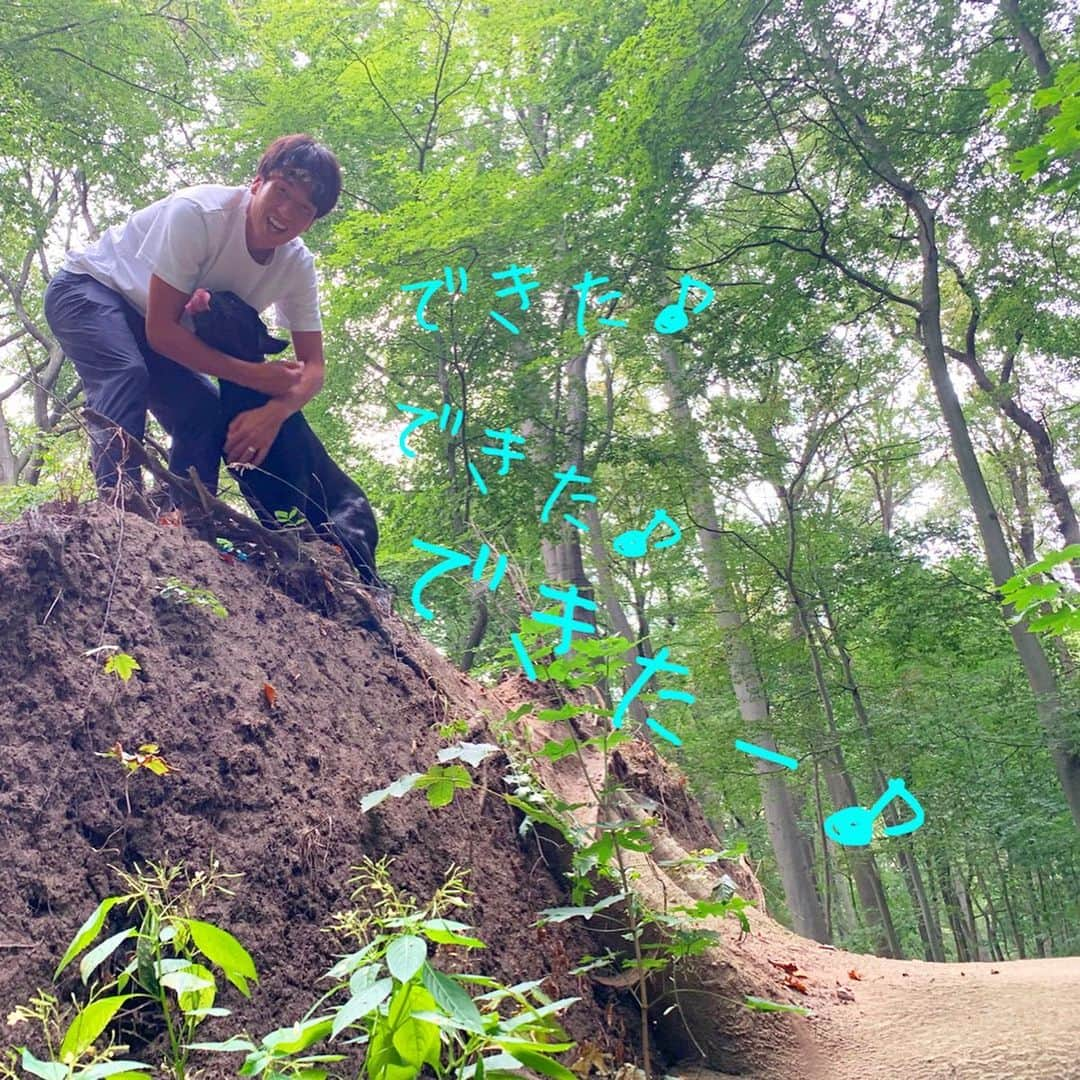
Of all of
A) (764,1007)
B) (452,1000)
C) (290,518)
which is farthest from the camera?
(290,518)

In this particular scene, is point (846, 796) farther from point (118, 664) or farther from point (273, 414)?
point (118, 664)

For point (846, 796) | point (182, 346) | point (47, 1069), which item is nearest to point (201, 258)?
point (182, 346)

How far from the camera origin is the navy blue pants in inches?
101

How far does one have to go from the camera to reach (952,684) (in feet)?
28.9

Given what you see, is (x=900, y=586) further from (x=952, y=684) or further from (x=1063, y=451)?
(x=1063, y=451)

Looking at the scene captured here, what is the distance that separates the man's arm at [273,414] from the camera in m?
2.89

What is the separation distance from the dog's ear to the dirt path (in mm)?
2605

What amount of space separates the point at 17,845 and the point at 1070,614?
2.84m

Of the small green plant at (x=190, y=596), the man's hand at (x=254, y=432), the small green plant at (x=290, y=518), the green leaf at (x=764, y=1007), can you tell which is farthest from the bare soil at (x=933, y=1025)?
the man's hand at (x=254, y=432)

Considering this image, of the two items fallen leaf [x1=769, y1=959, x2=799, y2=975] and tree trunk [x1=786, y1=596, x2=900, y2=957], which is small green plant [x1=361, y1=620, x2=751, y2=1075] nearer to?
fallen leaf [x1=769, y1=959, x2=799, y2=975]

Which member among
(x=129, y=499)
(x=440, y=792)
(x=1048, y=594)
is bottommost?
(x=440, y=792)

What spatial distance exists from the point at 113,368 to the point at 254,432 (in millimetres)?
483

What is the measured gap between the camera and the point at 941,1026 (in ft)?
7.75

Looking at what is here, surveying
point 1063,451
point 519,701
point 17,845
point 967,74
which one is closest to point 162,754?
point 17,845
